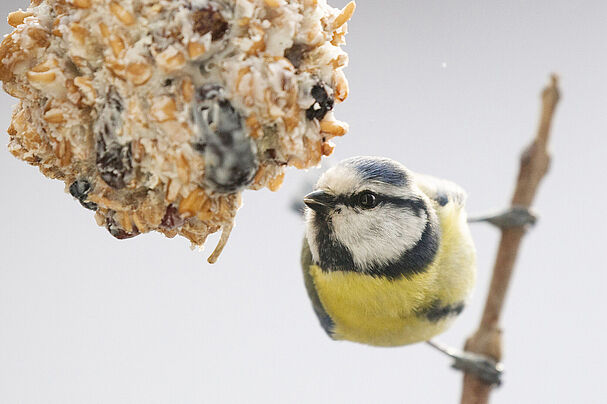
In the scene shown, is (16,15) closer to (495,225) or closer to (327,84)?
(327,84)

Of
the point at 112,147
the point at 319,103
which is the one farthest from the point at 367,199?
the point at 112,147

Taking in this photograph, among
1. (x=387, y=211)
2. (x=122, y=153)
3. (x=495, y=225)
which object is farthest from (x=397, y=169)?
(x=122, y=153)

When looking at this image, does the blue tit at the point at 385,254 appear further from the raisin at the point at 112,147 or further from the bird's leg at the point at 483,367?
the raisin at the point at 112,147

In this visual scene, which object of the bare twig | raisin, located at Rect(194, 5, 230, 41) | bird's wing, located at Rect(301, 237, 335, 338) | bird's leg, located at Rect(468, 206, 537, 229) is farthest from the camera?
bird's wing, located at Rect(301, 237, 335, 338)

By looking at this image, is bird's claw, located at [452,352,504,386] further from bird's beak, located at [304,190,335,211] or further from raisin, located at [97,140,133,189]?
raisin, located at [97,140,133,189]

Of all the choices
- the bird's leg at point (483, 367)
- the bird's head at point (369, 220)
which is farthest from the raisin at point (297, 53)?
the bird's leg at point (483, 367)

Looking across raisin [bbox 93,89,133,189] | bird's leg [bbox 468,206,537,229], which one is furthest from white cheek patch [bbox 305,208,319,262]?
raisin [bbox 93,89,133,189]
